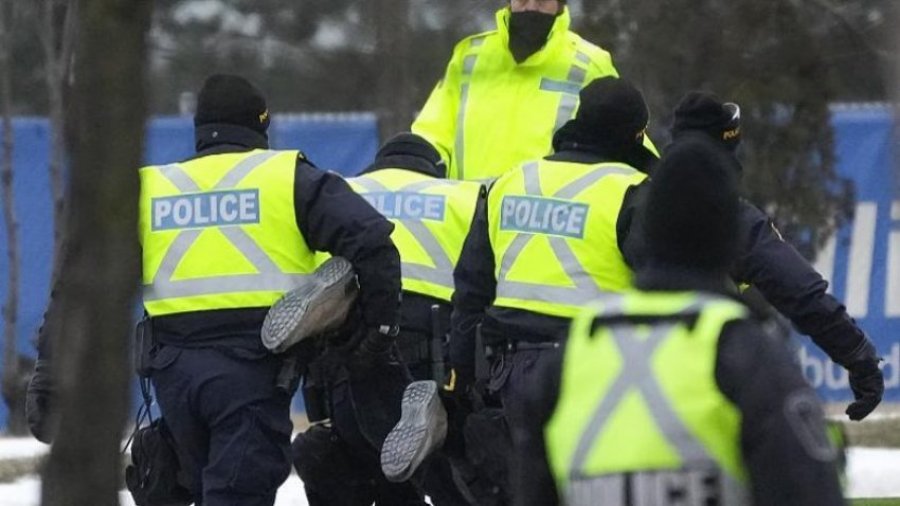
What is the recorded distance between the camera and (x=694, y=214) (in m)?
4.11

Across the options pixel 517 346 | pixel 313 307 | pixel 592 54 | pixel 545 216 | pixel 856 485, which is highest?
pixel 592 54

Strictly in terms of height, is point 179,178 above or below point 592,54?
below

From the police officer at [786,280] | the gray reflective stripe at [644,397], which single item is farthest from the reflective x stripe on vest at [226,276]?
the gray reflective stripe at [644,397]

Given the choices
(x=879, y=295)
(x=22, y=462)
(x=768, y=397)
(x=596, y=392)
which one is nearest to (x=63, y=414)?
(x=596, y=392)

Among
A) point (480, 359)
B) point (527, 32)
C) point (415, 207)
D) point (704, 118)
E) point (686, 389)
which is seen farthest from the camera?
point (527, 32)

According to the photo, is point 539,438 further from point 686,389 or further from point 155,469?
point 155,469

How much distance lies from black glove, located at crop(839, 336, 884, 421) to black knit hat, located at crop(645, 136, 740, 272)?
3.64m

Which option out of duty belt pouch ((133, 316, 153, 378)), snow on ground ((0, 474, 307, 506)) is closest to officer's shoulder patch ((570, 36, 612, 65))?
duty belt pouch ((133, 316, 153, 378))

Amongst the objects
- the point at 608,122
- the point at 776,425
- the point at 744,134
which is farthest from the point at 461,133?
the point at 744,134

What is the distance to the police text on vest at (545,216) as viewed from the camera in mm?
7324

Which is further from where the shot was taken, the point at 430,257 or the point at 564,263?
the point at 430,257

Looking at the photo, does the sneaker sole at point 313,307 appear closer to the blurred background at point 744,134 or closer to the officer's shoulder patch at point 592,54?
the officer's shoulder patch at point 592,54

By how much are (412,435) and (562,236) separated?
3.32ft

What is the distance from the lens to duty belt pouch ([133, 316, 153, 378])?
762 cm
